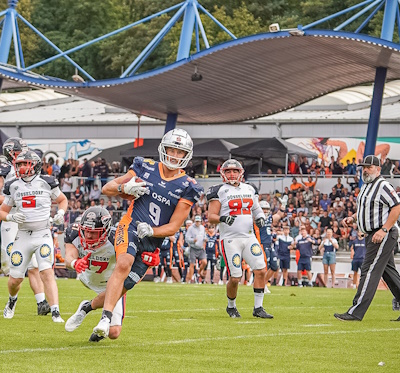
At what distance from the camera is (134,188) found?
8.86 metres

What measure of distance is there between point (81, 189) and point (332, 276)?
10.8m

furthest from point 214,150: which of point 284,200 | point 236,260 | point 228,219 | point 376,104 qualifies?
point 228,219

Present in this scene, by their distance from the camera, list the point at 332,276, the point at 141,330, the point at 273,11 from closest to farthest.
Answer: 1. the point at 141,330
2. the point at 332,276
3. the point at 273,11

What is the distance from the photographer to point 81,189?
113 ft

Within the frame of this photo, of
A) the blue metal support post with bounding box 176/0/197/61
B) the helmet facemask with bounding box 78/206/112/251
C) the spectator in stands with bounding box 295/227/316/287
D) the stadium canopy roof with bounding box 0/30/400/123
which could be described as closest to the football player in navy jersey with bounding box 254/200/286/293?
the spectator in stands with bounding box 295/227/316/287

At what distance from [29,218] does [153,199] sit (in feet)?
10.6

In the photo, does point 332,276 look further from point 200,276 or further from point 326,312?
point 326,312

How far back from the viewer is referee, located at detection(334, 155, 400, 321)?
482 inches

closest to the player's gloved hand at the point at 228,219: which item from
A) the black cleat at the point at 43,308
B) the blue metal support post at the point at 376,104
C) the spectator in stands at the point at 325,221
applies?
the black cleat at the point at 43,308

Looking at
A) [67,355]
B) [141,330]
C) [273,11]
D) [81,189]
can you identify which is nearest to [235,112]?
[81,189]

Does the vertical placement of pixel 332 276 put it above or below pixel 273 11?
below

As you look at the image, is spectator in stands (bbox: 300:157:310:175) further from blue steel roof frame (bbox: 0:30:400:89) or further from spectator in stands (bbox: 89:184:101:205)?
blue steel roof frame (bbox: 0:30:400:89)

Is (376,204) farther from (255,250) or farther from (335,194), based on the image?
(335,194)

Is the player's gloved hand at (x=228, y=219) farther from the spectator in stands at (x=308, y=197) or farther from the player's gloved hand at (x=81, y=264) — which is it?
the spectator in stands at (x=308, y=197)
